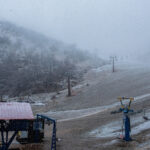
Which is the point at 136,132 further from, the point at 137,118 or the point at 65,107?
the point at 65,107

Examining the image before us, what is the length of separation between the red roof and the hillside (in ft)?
120

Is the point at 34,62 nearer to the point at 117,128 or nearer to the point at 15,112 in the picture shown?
the point at 117,128

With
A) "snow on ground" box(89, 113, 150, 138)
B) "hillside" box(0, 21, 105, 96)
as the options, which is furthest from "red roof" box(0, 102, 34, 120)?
"hillside" box(0, 21, 105, 96)

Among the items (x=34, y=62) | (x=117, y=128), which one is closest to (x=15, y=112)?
(x=117, y=128)

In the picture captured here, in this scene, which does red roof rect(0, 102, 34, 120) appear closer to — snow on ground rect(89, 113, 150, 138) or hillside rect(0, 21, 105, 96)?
snow on ground rect(89, 113, 150, 138)

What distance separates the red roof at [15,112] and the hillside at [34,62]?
36.6m

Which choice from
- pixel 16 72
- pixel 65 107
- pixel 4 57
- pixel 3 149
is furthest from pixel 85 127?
pixel 4 57

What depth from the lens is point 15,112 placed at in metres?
→ 8.79

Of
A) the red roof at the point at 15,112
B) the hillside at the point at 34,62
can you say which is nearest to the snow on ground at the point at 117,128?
the red roof at the point at 15,112

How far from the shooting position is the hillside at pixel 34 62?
51.0m

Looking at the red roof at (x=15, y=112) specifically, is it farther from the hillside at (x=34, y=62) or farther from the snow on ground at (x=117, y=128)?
the hillside at (x=34, y=62)

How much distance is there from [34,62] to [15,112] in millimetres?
66081

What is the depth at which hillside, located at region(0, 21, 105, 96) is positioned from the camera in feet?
167

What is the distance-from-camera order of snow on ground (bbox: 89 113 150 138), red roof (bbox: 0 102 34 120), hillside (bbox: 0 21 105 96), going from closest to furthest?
red roof (bbox: 0 102 34 120)
snow on ground (bbox: 89 113 150 138)
hillside (bbox: 0 21 105 96)
